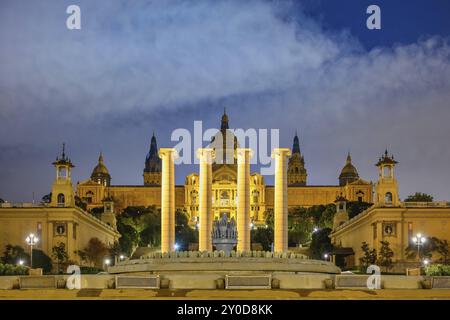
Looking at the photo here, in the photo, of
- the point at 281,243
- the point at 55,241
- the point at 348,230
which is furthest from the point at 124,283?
the point at 348,230

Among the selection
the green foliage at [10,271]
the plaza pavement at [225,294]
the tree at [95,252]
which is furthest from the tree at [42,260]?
the plaza pavement at [225,294]

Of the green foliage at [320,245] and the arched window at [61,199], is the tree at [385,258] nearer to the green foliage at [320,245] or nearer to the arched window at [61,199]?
the green foliage at [320,245]

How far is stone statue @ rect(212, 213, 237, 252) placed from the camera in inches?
2785

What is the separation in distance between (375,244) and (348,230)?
20906 millimetres

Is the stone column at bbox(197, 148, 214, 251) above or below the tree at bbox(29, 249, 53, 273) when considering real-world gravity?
above

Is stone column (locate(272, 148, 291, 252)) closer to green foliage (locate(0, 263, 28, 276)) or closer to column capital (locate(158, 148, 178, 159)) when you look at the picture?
column capital (locate(158, 148, 178, 159))

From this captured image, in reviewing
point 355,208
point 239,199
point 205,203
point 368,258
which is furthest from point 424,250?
point 355,208

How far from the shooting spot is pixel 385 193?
136m

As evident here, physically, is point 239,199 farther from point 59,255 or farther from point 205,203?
point 59,255

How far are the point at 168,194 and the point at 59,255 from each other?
37.7m

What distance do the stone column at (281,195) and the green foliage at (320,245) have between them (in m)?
61.8

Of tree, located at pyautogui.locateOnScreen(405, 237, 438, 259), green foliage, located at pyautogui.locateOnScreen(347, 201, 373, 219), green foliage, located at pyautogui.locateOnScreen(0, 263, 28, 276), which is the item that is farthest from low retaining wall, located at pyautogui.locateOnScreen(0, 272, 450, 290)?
green foliage, located at pyautogui.locateOnScreen(347, 201, 373, 219)

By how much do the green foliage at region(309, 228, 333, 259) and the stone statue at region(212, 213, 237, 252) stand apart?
84.7m
